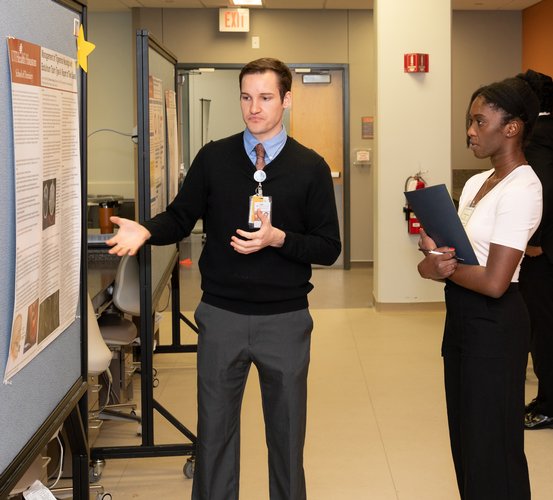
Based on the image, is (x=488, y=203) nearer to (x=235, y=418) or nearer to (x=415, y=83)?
(x=235, y=418)

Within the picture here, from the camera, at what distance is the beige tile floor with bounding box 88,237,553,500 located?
3.80 metres

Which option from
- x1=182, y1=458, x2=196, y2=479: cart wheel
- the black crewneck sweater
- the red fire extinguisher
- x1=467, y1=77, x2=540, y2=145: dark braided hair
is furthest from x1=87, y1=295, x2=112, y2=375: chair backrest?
the red fire extinguisher

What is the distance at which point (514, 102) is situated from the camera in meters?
2.67

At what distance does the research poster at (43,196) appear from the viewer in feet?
5.45

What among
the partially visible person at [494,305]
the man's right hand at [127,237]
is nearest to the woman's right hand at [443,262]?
the partially visible person at [494,305]

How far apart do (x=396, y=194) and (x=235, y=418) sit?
4.68m

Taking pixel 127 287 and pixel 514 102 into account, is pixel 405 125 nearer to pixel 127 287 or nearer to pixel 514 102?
pixel 127 287

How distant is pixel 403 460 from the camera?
13.4ft

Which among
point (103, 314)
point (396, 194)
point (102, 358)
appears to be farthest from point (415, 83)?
Result: point (102, 358)

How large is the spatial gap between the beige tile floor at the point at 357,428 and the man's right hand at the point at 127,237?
1.54m

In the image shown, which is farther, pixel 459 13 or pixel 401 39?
pixel 459 13

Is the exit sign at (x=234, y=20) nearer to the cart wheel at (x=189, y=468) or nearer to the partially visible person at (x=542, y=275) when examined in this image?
the partially visible person at (x=542, y=275)

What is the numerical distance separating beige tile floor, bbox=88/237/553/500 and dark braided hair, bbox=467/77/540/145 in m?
1.72

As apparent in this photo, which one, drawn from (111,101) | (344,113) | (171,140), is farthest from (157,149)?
(111,101)
